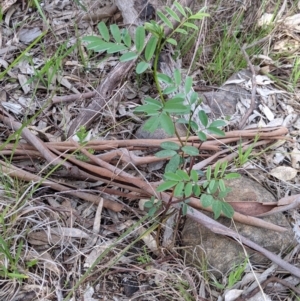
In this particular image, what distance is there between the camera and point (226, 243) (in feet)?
5.45

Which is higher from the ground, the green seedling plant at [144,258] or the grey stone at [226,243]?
the green seedling plant at [144,258]

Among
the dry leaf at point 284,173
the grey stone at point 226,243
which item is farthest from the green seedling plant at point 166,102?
the dry leaf at point 284,173

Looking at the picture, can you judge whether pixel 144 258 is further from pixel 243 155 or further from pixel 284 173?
pixel 284 173

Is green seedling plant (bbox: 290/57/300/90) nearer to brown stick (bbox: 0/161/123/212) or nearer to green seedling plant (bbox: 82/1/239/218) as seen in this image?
green seedling plant (bbox: 82/1/239/218)

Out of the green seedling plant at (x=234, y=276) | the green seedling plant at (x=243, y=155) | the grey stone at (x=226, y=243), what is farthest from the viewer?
the green seedling plant at (x=243, y=155)

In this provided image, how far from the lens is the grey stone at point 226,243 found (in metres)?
1.65

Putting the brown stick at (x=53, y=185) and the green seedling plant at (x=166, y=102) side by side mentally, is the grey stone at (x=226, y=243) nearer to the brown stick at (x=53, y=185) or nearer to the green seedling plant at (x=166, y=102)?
the green seedling plant at (x=166, y=102)

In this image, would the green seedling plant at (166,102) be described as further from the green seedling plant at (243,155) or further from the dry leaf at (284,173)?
Answer: the dry leaf at (284,173)

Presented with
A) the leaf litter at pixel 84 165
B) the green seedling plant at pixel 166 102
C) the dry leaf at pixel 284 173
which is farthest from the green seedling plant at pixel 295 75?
the green seedling plant at pixel 166 102

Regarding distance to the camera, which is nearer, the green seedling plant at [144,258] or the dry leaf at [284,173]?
the green seedling plant at [144,258]

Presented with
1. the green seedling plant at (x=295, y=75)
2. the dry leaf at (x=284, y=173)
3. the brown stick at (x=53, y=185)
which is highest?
the brown stick at (x=53, y=185)

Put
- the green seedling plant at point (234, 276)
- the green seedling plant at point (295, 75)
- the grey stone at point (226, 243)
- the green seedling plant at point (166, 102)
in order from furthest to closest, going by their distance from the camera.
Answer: the green seedling plant at point (295, 75) → the grey stone at point (226, 243) → the green seedling plant at point (234, 276) → the green seedling plant at point (166, 102)

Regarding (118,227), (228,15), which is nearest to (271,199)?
(118,227)

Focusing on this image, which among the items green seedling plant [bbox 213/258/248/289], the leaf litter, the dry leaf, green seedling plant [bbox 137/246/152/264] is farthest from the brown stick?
the dry leaf
